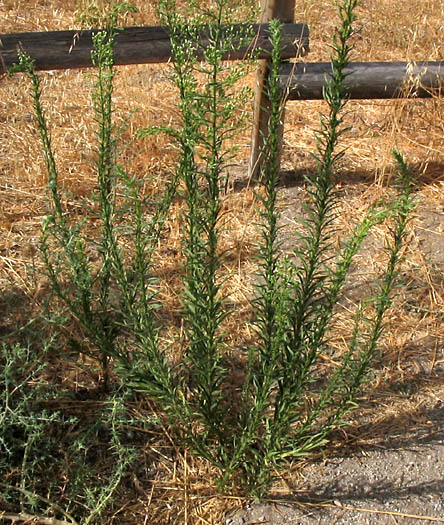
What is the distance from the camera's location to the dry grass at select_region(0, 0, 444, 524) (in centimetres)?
248

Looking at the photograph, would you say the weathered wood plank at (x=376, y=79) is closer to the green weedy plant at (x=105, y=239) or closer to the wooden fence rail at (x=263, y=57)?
the wooden fence rail at (x=263, y=57)

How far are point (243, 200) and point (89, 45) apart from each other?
3.81ft

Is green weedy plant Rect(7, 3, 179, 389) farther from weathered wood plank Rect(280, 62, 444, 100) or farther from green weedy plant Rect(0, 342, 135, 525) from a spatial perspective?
weathered wood plank Rect(280, 62, 444, 100)

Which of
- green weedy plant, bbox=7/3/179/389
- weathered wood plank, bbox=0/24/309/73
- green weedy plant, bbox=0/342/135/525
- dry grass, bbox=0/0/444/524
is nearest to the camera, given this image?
green weedy plant, bbox=7/3/179/389

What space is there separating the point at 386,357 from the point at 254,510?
0.94 metres

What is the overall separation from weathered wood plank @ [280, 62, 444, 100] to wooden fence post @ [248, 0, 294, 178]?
5.0 inches

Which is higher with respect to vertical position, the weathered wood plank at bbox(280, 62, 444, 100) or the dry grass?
the weathered wood plank at bbox(280, 62, 444, 100)

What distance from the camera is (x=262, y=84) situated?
3.76 metres

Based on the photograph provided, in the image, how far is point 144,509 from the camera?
2.28 m

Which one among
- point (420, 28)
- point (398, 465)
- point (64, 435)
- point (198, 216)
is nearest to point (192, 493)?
point (64, 435)

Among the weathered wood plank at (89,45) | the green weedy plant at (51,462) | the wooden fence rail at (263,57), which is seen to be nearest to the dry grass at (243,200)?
the green weedy plant at (51,462)

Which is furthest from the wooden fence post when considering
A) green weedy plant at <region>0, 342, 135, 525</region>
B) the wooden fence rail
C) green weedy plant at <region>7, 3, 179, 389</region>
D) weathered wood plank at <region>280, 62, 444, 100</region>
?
green weedy plant at <region>0, 342, 135, 525</region>

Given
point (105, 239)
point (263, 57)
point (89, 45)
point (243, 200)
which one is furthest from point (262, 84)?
point (105, 239)

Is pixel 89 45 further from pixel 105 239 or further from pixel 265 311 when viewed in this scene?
pixel 265 311
